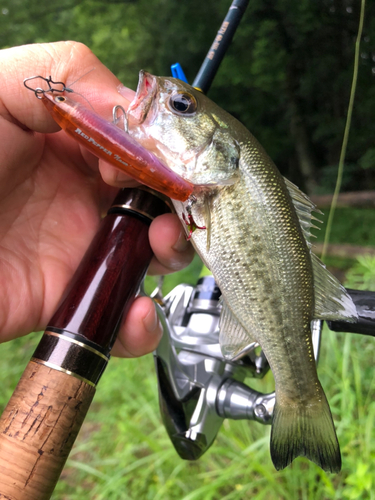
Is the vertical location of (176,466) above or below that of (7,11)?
below

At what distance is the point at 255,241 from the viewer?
1.01 m

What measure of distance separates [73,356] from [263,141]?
7.61 meters

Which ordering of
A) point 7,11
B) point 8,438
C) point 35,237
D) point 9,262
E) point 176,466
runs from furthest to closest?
point 7,11 → point 176,466 → point 35,237 → point 9,262 → point 8,438

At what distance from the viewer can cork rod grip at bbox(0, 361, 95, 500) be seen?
761 mm

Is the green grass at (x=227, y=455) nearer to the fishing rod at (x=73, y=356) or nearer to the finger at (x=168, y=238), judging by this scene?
the finger at (x=168, y=238)

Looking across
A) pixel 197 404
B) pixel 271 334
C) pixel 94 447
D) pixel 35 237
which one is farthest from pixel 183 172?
pixel 94 447

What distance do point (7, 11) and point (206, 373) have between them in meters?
7.99

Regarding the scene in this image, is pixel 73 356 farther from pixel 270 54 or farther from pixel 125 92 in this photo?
pixel 270 54

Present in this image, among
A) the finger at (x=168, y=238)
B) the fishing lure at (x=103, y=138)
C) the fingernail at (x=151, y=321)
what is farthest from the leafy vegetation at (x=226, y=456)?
the fishing lure at (x=103, y=138)

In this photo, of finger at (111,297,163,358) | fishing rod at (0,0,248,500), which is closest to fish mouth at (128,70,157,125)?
fishing rod at (0,0,248,500)

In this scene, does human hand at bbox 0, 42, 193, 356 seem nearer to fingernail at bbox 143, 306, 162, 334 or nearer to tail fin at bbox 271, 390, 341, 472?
fingernail at bbox 143, 306, 162, 334

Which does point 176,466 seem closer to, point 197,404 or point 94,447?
point 94,447

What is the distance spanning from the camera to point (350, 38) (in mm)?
5535

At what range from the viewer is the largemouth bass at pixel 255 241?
1.01 m
